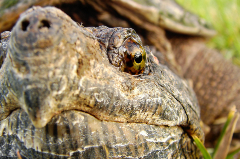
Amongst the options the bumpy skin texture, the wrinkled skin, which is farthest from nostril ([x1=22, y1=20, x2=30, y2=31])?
the wrinkled skin

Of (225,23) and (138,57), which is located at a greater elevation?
(225,23)

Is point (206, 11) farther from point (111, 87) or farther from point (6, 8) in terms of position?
point (111, 87)

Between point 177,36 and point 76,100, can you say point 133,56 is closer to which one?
point 76,100

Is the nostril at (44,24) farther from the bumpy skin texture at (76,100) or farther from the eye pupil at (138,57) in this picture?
the eye pupil at (138,57)

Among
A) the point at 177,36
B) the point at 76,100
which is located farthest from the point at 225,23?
the point at 76,100

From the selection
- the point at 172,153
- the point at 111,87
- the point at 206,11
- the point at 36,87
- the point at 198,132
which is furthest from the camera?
the point at 206,11

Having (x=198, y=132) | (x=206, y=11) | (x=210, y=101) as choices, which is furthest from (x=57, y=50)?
(x=206, y=11)
